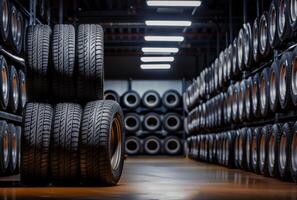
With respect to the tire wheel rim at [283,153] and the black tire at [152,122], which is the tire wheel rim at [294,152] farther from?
the black tire at [152,122]

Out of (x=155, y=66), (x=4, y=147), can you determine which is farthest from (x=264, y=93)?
(x=155, y=66)

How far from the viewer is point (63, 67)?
7.04m

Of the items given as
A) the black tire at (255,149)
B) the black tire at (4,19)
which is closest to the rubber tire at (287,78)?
the black tire at (255,149)

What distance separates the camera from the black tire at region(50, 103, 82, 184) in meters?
6.60

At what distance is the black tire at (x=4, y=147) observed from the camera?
8.36 metres

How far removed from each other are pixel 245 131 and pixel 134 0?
642cm

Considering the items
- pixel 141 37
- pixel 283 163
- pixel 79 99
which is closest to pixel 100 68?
pixel 79 99

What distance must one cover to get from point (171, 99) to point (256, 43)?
1383 centimetres

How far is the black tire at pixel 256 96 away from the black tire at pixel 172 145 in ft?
42.6

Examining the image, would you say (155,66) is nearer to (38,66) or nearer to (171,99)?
(171,99)

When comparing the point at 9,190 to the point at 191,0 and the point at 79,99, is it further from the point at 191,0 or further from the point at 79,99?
the point at 191,0

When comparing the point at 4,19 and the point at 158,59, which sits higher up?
the point at 158,59

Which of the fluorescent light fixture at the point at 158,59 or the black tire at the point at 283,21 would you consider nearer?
the black tire at the point at 283,21

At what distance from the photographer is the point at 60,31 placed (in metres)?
7.23
